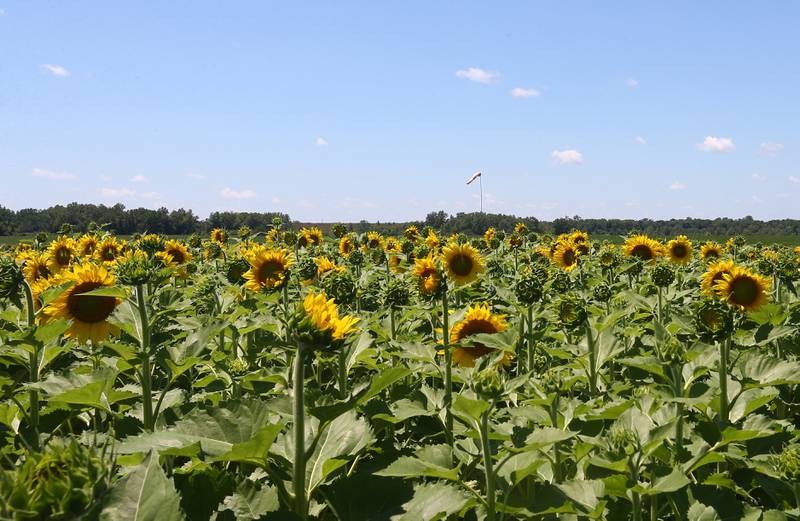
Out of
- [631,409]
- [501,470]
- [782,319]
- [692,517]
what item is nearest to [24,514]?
[501,470]

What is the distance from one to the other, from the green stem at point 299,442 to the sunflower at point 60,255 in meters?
7.05

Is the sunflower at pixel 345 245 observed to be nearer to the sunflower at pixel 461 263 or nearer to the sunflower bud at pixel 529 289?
the sunflower at pixel 461 263

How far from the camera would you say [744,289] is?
505 cm

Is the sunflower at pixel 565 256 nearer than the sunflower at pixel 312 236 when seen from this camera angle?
Yes

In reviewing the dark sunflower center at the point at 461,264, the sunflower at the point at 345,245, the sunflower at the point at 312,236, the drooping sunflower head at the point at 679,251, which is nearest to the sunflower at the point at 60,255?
the sunflower at the point at 312,236

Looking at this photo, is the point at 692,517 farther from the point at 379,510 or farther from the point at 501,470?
the point at 379,510

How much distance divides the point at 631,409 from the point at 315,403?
1461mm

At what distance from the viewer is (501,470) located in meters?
2.45

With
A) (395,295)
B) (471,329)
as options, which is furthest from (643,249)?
(395,295)

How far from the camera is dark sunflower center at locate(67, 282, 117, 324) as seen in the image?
3707 millimetres

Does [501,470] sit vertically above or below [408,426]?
above

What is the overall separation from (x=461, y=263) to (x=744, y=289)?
266 centimetres

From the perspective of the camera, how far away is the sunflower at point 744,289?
493cm

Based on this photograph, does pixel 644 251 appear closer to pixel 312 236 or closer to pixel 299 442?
pixel 312 236
